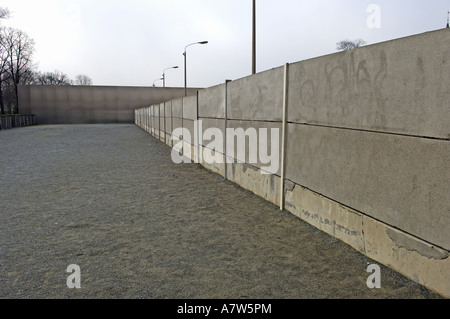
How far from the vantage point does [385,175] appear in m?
3.69

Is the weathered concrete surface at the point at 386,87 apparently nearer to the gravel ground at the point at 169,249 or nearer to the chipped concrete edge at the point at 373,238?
the chipped concrete edge at the point at 373,238

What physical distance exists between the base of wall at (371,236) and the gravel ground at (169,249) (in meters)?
0.10

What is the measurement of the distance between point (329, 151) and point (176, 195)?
3484 mm

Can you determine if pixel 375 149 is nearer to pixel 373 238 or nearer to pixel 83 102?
pixel 373 238

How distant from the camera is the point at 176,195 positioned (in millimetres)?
7145

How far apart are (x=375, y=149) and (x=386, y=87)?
25.4 inches

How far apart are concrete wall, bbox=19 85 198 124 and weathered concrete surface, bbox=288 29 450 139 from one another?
4789cm

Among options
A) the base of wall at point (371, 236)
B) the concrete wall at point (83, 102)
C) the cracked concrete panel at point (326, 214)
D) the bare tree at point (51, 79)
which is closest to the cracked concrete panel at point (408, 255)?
the base of wall at point (371, 236)

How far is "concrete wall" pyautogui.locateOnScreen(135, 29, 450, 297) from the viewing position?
3094 millimetres

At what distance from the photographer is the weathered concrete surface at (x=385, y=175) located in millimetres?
3092

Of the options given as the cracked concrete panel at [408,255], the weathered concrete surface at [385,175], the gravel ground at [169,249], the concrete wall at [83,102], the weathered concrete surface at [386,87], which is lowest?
the gravel ground at [169,249]

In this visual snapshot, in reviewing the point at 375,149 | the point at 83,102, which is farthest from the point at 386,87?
the point at 83,102

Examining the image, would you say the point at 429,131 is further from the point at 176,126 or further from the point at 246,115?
the point at 176,126

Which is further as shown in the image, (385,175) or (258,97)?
(258,97)
